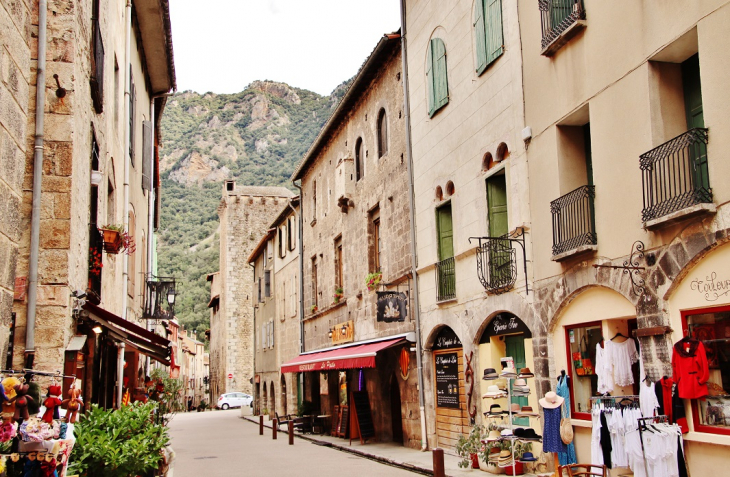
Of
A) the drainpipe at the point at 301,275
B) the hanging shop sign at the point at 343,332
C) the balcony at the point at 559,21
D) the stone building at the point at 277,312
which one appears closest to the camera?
the balcony at the point at 559,21

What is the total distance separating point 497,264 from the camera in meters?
12.8

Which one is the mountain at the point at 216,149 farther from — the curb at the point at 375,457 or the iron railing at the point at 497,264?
the iron railing at the point at 497,264

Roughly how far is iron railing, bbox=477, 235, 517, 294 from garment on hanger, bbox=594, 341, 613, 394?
258cm

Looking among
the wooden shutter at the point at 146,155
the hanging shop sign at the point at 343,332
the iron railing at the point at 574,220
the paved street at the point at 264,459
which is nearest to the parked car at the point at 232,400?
the paved street at the point at 264,459

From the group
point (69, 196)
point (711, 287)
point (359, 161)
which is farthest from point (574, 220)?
point (359, 161)

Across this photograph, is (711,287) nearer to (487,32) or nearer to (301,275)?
(487,32)

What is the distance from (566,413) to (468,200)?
4.84m

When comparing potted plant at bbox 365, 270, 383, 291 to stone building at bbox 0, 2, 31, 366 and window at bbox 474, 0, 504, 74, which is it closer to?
window at bbox 474, 0, 504, 74

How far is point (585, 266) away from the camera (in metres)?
10.2

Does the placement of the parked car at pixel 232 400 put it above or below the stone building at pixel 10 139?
below

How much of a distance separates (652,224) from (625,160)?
46.5 inches

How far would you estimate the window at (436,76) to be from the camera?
15312 mm

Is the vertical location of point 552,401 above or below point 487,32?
below

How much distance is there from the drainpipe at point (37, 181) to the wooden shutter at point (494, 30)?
760 cm
